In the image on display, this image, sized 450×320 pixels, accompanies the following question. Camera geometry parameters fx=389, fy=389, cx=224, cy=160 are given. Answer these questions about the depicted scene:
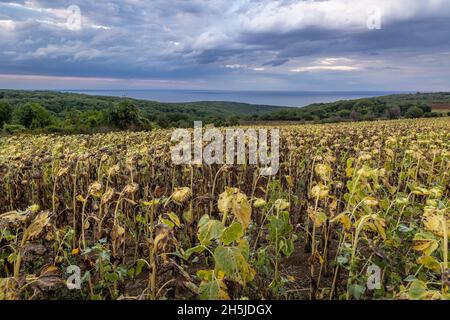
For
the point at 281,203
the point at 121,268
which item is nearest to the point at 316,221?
the point at 281,203

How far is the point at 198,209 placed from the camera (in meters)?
5.91

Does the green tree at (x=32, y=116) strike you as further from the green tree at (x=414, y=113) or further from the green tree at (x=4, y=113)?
the green tree at (x=414, y=113)

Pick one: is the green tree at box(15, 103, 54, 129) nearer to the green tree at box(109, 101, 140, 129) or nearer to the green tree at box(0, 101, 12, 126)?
the green tree at box(0, 101, 12, 126)

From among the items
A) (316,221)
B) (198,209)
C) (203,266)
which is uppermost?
(316,221)

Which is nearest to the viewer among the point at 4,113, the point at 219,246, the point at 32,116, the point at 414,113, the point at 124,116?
the point at 219,246

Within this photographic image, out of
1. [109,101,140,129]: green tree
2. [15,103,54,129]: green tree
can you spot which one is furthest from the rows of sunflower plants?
[15,103,54,129]: green tree

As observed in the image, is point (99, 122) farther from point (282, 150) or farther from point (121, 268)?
point (121, 268)

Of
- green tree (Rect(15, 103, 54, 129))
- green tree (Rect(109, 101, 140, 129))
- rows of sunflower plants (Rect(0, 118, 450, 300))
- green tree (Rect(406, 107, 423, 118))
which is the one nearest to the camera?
rows of sunflower plants (Rect(0, 118, 450, 300))

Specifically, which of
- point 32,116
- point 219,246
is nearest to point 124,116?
point 32,116

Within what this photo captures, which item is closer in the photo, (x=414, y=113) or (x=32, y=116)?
(x=32, y=116)

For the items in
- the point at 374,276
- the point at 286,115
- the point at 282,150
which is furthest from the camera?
the point at 286,115

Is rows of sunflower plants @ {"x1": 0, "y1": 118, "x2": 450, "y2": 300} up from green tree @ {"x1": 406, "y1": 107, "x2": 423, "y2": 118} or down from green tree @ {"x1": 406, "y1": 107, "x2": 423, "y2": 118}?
down

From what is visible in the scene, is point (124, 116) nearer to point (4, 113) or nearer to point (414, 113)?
point (4, 113)
